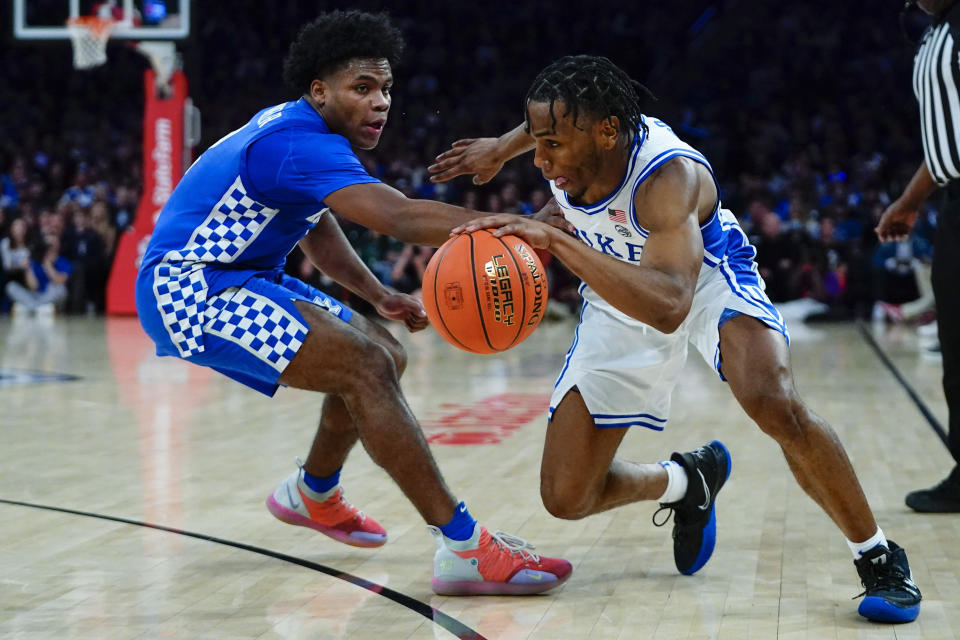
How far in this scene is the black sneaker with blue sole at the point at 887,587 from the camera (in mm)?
2982

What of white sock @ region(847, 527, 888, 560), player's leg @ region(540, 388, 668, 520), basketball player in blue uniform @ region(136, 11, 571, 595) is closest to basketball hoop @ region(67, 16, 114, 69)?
basketball player in blue uniform @ region(136, 11, 571, 595)

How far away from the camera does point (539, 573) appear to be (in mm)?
3338

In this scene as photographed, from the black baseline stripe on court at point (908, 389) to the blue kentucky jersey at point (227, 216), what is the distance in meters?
2.74

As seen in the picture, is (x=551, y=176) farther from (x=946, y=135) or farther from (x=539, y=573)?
(x=946, y=135)

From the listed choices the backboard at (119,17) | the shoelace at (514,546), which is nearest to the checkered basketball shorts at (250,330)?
the shoelace at (514,546)

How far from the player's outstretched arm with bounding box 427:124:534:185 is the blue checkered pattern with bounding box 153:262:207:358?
2.62 feet

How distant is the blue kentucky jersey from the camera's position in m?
3.36

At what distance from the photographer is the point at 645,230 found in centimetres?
325

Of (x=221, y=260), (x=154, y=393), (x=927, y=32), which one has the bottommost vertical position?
(x=154, y=393)

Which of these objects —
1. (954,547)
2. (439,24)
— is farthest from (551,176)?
(439,24)

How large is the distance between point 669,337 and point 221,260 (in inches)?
54.3

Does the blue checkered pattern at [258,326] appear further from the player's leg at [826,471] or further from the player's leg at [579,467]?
the player's leg at [826,471]

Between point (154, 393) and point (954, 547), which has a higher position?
point (954, 547)

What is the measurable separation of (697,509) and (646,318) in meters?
1.00
